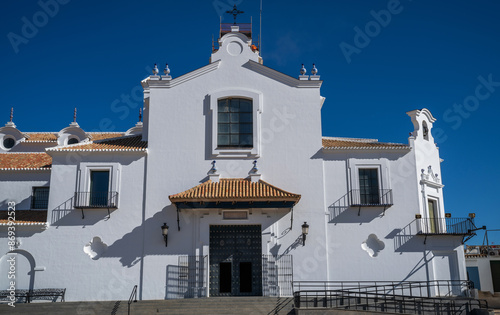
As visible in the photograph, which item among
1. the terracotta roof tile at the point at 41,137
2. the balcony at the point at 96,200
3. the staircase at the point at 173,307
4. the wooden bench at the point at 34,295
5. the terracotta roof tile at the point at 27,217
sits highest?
the terracotta roof tile at the point at 41,137

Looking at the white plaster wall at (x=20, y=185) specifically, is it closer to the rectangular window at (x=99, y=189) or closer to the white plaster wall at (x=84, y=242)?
the white plaster wall at (x=84, y=242)

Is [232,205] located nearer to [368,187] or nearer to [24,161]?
[368,187]

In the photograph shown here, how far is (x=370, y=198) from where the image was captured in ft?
75.5

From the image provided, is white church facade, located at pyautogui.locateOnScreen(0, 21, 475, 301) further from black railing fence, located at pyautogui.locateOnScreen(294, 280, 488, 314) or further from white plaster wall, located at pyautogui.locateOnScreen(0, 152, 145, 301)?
black railing fence, located at pyautogui.locateOnScreen(294, 280, 488, 314)

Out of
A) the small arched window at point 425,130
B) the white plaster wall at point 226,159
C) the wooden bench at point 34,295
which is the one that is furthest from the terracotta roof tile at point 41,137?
the small arched window at point 425,130

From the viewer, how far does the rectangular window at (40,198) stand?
26.0 metres

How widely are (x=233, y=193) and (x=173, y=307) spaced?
5058 millimetres

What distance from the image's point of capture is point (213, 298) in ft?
66.2

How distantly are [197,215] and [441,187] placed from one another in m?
11.8

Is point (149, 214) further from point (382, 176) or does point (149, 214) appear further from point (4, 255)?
point (382, 176)

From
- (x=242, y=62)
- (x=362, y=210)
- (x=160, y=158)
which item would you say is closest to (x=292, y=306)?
(x=362, y=210)

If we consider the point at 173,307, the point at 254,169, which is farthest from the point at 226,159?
the point at 173,307

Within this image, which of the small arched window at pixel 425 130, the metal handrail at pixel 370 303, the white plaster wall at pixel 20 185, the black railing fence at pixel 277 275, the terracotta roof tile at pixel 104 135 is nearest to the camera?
the metal handrail at pixel 370 303

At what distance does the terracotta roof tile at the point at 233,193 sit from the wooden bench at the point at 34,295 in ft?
20.1
